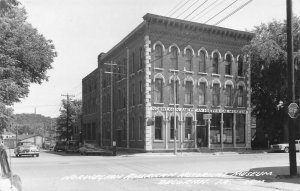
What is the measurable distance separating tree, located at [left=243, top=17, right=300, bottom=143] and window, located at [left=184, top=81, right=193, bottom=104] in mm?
7551

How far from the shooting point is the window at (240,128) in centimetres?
4688

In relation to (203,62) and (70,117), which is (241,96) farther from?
(70,117)

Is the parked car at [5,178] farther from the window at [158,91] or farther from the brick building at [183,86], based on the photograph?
the window at [158,91]

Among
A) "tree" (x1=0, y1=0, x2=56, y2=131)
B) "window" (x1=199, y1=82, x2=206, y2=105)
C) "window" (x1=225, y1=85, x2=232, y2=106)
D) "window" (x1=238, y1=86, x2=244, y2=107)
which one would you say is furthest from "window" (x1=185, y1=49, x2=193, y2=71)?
"tree" (x1=0, y1=0, x2=56, y2=131)

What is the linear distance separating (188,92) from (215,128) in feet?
16.4

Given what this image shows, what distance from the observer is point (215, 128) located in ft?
149

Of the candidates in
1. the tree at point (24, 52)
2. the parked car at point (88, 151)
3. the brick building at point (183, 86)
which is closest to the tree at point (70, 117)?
the parked car at point (88, 151)

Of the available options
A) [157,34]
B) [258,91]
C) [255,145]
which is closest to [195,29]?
[157,34]

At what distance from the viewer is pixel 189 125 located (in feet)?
144

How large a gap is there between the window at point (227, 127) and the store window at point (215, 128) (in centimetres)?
68

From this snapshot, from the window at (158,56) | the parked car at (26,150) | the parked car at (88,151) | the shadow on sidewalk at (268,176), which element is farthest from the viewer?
the parked car at (88,151)

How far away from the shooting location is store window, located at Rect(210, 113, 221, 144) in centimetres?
4512

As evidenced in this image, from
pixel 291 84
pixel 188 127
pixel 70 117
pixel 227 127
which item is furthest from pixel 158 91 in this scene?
pixel 70 117

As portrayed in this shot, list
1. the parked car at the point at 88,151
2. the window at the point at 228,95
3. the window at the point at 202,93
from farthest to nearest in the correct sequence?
1. the parked car at the point at 88,151
2. the window at the point at 228,95
3. the window at the point at 202,93
